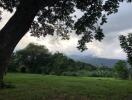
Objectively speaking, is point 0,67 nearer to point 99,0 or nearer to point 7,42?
point 7,42

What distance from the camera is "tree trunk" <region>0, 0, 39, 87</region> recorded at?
15.1 m

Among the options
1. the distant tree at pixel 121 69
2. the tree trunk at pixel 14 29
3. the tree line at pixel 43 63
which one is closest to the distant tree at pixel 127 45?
the tree trunk at pixel 14 29

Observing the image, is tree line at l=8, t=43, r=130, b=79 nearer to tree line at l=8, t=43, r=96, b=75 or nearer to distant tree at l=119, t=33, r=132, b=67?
tree line at l=8, t=43, r=96, b=75

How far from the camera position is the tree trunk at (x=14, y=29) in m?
15.1

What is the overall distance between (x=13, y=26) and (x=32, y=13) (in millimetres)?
921

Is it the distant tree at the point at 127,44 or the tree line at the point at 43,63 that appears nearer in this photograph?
the distant tree at the point at 127,44

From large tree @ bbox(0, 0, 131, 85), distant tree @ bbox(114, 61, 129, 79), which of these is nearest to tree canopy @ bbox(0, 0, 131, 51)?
large tree @ bbox(0, 0, 131, 85)

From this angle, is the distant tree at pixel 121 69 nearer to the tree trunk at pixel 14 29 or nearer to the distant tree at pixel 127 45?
the distant tree at pixel 127 45

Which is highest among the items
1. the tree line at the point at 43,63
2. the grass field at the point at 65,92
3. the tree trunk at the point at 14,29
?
the tree line at the point at 43,63

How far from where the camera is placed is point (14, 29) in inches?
598

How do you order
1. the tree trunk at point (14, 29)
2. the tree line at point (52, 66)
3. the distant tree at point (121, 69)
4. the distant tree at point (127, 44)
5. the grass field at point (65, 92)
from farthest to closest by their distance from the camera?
1. the tree line at point (52, 66)
2. the distant tree at point (121, 69)
3. the distant tree at point (127, 44)
4. the grass field at point (65, 92)
5. the tree trunk at point (14, 29)

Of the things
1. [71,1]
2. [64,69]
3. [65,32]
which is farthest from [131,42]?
[64,69]

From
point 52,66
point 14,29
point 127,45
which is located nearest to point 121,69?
point 52,66

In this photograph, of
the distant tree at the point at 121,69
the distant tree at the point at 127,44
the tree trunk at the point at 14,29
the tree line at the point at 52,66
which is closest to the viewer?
the tree trunk at the point at 14,29
